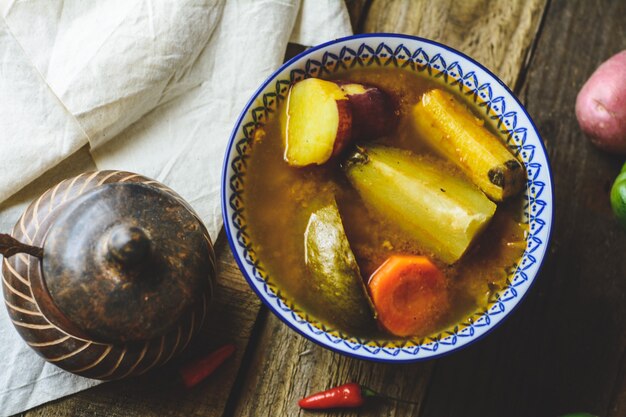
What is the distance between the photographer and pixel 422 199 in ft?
4.80

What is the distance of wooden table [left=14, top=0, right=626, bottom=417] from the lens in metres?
1.69

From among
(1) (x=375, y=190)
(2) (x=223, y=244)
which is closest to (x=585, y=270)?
(1) (x=375, y=190)

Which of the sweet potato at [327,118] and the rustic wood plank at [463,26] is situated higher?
the rustic wood plank at [463,26]

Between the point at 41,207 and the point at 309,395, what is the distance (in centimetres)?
82

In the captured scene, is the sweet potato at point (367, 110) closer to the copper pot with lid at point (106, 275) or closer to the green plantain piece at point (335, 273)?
the green plantain piece at point (335, 273)

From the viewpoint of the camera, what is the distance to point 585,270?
5.82 ft

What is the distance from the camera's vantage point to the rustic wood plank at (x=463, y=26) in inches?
71.1

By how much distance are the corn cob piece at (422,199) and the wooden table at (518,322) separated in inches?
15.9

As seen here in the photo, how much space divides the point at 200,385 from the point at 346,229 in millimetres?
580

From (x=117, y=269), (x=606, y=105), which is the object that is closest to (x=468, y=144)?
(x=606, y=105)

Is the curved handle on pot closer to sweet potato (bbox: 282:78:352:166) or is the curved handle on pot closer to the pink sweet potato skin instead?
sweet potato (bbox: 282:78:352:166)

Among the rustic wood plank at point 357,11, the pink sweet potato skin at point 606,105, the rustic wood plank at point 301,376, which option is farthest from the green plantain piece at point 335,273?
the pink sweet potato skin at point 606,105

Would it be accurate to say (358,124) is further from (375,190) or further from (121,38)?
(121,38)

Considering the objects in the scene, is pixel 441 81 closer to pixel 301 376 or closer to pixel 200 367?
pixel 301 376
